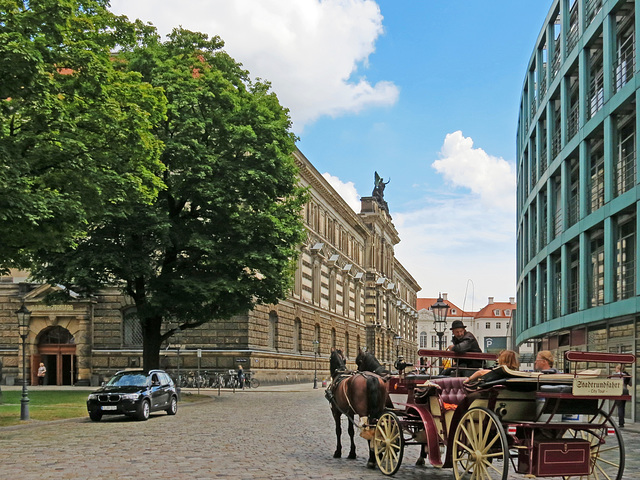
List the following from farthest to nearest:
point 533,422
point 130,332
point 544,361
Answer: point 130,332 < point 544,361 < point 533,422

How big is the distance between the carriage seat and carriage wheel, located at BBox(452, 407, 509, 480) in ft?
3.09

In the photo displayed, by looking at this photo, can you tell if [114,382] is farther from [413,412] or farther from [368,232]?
[368,232]

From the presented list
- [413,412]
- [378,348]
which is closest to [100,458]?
[413,412]

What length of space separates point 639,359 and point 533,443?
14748mm

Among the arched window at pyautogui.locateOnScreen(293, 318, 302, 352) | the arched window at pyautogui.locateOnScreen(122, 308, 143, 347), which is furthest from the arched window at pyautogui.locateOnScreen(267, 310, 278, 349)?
the arched window at pyautogui.locateOnScreen(122, 308, 143, 347)

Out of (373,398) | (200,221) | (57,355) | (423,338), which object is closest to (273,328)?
(57,355)

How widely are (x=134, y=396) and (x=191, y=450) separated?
9059 millimetres

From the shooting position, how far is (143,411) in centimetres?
2355

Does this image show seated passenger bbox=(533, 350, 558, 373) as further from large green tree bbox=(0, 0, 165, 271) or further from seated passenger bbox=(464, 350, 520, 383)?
large green tree bbox=(0, 0, 165, 271)

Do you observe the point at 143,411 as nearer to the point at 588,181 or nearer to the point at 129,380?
the point at 129,380

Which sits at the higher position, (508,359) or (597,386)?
(508,359)

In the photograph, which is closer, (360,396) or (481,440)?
(481,440)

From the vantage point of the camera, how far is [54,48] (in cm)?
1934

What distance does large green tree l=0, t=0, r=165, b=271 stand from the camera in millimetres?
17594
